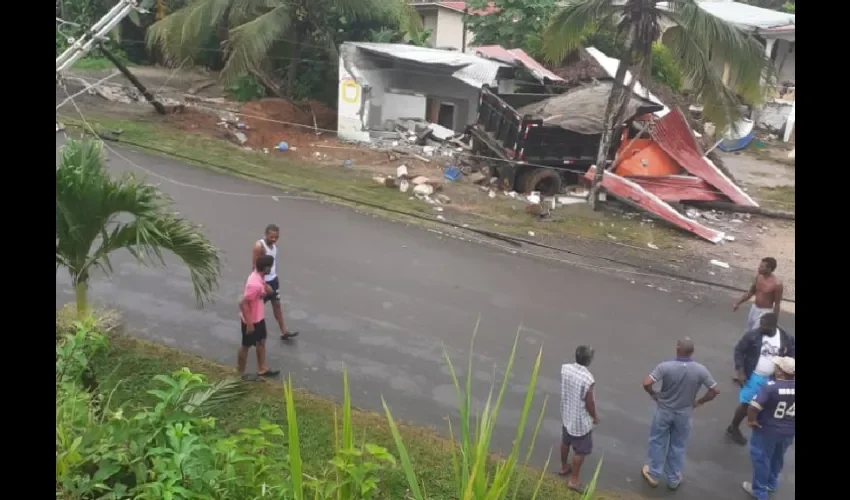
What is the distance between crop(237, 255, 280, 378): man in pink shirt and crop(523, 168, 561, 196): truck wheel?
30.1ft

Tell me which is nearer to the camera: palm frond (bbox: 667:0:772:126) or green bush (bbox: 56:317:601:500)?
green bush (bbox: 56:317:601:500)

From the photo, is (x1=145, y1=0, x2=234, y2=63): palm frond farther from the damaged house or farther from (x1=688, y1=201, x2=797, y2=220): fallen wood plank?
(x1=688, y1=201, x2=797, y2=220): fallen wood plank

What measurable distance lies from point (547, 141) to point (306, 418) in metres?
10.3

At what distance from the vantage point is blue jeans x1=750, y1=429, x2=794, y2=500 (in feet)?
18.0

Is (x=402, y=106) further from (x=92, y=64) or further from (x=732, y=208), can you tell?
(x=92, y=64)

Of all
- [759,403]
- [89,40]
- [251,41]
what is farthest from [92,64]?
[759,403]

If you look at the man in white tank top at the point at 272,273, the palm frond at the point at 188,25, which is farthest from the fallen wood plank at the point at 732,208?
the palm frond at the point at 188,25

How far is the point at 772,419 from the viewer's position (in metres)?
5.39

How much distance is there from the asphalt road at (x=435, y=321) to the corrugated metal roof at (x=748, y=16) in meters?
19.5

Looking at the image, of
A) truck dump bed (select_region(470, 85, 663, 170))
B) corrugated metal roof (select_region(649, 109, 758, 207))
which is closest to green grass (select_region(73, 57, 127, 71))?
truck dump bed (select_region(470, 85, 663, 170))

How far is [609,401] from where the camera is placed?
23.6ft

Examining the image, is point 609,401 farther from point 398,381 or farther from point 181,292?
point 181,292
